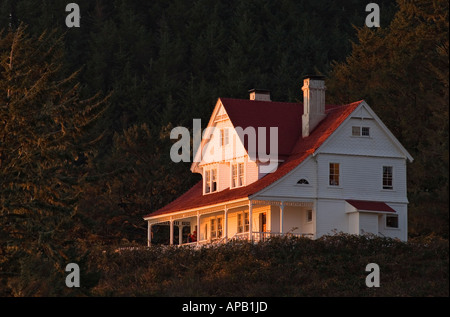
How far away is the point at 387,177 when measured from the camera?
6438 centimetres

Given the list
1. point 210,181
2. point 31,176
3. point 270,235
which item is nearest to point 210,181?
point 210,181

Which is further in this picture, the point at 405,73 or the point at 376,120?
the point at 405,73

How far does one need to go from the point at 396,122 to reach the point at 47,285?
35594mm

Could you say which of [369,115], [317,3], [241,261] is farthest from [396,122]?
[317,3]

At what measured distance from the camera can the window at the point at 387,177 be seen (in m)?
64.2

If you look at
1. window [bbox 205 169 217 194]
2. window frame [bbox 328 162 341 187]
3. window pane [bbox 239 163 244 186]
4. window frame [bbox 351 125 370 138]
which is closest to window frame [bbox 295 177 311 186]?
window frame [bbox 328 162 341 187]

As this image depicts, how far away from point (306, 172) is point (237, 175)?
5494 millimetres

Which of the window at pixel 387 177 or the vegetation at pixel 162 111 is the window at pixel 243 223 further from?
the window at pixel 387 177

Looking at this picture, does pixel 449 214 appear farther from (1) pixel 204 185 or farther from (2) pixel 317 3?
(2) pixel 317 3

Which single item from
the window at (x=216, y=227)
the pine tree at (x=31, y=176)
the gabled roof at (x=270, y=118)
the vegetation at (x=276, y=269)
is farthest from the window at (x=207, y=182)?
the pine tree at (x=31, y=176)

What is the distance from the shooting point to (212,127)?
68.6 m

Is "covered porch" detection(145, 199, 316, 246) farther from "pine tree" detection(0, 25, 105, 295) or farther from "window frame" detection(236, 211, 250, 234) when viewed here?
"pine tree" detection(0, 25, 105, 295)

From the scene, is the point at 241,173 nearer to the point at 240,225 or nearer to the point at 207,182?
the point at 240,225

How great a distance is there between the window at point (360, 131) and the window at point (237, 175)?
6.81m
